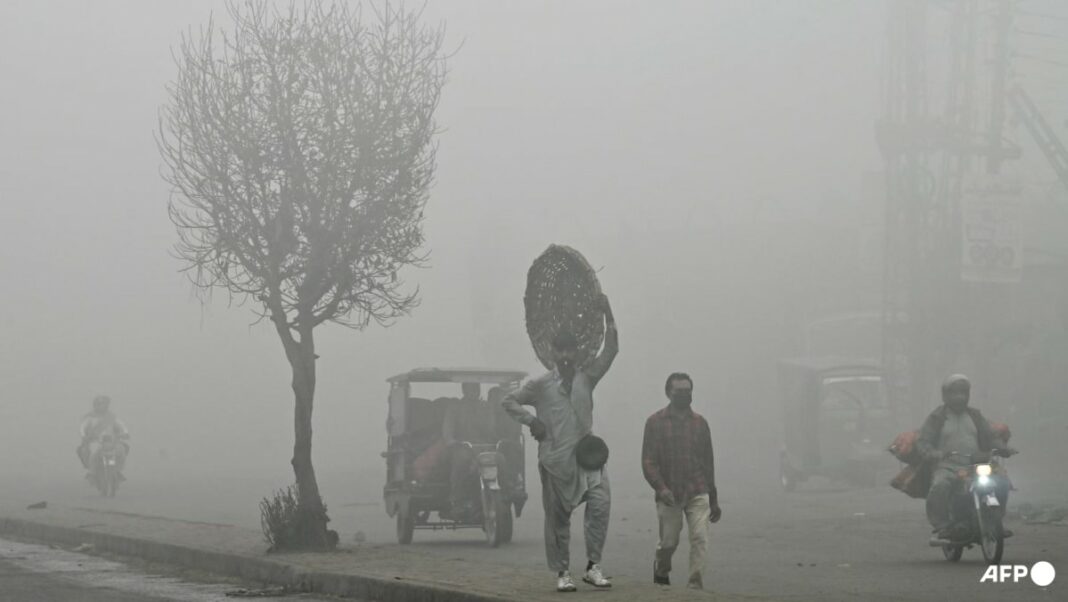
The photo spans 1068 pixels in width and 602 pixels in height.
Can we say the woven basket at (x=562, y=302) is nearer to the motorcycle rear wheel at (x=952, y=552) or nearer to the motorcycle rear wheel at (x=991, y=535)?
the motorcycle rear wheel at (x=991, y=535)

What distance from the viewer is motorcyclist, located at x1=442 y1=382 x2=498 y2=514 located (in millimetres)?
20844

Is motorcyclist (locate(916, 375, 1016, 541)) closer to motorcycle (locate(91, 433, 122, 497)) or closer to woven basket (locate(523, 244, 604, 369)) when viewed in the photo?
woven basket (locate(523, 244, 604, 369))

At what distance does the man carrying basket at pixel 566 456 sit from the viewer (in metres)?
12.0

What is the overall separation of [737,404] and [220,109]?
5647 centimetres

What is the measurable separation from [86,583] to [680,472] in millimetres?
5829

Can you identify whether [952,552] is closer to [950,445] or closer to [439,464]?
[950,445]

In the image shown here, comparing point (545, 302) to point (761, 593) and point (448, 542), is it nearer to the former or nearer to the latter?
point (761, 593)

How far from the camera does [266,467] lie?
6062 centimetres

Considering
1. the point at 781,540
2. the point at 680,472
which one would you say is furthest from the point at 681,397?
the point at 781,540

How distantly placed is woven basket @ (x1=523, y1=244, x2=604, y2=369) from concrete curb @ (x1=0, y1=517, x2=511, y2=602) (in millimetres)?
2006

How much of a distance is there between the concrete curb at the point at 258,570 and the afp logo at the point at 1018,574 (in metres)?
4.97

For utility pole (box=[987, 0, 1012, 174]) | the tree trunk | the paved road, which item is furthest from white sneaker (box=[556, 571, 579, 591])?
utility pole (box=[987, 0, 1012, 174])

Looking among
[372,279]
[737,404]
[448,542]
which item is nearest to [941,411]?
[372,279]

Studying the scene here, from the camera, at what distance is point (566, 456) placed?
11992mm
